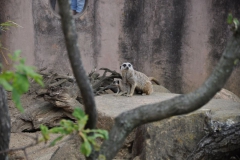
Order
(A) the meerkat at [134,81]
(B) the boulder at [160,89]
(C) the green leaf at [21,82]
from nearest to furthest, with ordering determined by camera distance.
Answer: (C) the green leaf at [21,82]
(A) the meerkat at [134,81]
(B) the boulder at [160,89]

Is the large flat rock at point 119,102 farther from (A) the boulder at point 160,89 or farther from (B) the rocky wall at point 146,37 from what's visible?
(B) the rocky wall at point 146,37

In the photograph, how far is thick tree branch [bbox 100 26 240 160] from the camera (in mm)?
1854

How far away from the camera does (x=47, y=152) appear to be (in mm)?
5371

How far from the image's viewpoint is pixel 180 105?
1.92 meters

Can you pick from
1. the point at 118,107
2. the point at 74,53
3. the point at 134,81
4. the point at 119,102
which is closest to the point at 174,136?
the point at 118,107

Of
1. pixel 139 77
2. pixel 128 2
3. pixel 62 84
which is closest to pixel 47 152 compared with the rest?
pixel 62 84

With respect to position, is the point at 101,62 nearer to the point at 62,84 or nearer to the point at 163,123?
the point at 62,84

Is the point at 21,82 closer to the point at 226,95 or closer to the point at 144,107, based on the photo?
the point at 144,107

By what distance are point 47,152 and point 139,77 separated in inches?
71.2

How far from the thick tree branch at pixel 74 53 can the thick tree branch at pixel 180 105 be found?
7.3 inches

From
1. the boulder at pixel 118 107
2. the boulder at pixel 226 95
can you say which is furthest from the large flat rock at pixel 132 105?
the boulder at pixel 226 95

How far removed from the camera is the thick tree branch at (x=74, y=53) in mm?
1717

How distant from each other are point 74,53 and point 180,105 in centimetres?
55

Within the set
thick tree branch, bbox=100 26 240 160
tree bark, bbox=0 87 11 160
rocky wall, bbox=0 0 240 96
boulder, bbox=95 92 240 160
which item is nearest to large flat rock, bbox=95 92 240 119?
boulder, bbox=95 92 240 160
